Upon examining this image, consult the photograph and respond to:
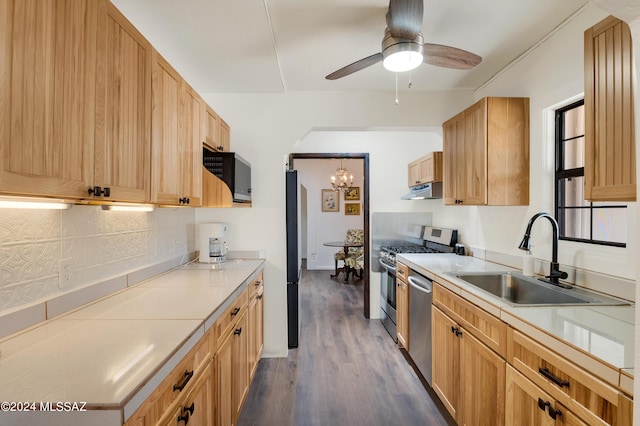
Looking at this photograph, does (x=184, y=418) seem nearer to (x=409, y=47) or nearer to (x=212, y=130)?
(x=409, y=47)

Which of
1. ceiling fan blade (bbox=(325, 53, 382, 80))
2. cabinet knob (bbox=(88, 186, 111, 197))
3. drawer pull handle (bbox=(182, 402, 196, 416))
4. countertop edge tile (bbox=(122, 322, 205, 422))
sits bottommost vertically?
drawer pull handle (bbox=(182, 402, 196, 416))

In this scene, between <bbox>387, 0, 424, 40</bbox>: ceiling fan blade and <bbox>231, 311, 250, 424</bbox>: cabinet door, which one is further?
<bbox>231, 311, 250, 424</bbox>: cabinet door

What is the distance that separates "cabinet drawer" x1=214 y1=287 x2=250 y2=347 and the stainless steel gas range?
179 cm

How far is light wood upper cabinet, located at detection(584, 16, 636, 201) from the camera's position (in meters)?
1.17

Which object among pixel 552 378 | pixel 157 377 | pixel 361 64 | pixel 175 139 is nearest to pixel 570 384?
pixel 552 378

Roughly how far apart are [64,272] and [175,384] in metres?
0.82

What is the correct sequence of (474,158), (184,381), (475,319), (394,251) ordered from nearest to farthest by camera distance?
(184,381)
(475,319)
(474,158)
(394,251)

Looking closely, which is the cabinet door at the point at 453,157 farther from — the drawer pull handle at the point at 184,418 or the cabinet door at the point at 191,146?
the drawer pull handle at the point at 184,418

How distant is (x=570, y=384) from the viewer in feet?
3.61

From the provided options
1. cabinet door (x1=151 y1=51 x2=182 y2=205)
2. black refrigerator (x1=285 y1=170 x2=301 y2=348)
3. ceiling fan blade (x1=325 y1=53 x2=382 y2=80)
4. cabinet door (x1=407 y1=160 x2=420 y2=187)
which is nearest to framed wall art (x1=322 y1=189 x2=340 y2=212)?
cabinet door (x1=407 y1=160 x2=420 y2=187)

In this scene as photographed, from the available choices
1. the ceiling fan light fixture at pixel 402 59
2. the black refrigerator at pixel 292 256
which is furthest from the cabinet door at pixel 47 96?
the black refrigerator at pixel 292 256

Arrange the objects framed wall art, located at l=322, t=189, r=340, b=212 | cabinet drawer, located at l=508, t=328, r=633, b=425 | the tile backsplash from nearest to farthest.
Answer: cabinet drawer, located at l=508, t=328, r=633, b=425 → the tile backsplash → framed wall art, located at l=322, t=189, r=340, b=212

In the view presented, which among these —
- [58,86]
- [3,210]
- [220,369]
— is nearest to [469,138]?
[220,369]

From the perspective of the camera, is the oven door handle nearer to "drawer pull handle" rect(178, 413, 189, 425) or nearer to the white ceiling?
the white ceiling
